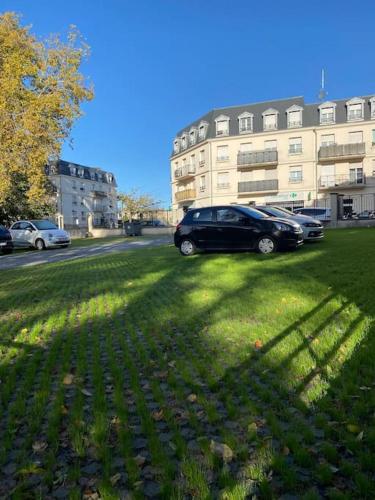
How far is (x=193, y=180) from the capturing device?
54.0m

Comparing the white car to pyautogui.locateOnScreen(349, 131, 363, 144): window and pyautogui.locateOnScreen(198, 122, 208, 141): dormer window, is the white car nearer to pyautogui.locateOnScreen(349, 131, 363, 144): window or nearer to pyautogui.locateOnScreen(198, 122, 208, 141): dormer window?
pyautogui.locateOnScreen(198, 122, 208, 141): dormer window

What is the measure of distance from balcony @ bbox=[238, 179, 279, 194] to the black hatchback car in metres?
34.8

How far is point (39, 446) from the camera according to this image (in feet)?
9.45

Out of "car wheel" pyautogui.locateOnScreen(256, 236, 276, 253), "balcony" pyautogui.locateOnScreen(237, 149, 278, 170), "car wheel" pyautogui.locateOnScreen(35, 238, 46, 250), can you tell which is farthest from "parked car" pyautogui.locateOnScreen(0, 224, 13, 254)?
"balcony" pyautogui.locateOnScreen(237, 149, 278, 170)

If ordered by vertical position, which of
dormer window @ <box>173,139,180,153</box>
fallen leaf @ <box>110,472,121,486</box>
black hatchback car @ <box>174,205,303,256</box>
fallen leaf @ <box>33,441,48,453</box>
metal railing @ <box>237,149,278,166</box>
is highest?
dormer window @ <box>173,139,180,153</box>

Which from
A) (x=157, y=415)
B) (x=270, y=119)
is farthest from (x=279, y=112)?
(x=157, y=415)

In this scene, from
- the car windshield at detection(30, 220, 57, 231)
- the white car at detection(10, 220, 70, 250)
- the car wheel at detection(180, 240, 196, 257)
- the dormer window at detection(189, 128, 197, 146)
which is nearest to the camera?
the car wheel at detection(180, 240, 196, 257)

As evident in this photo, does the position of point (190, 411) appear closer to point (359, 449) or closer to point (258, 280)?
point (359, 449)

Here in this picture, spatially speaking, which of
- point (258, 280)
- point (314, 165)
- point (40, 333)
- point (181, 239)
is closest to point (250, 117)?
point (314, 165)

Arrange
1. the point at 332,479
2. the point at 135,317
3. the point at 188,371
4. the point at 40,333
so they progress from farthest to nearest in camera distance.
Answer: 1. the point at 135,317
2. the point at 40,333
3. the point at 188,371
4. the point at 332,479

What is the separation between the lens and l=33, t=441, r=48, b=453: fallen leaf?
284 centimetres

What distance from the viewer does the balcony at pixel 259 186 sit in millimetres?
47000

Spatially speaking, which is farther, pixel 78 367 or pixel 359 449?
pixel 78 367

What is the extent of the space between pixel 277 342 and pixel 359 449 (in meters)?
2.11
